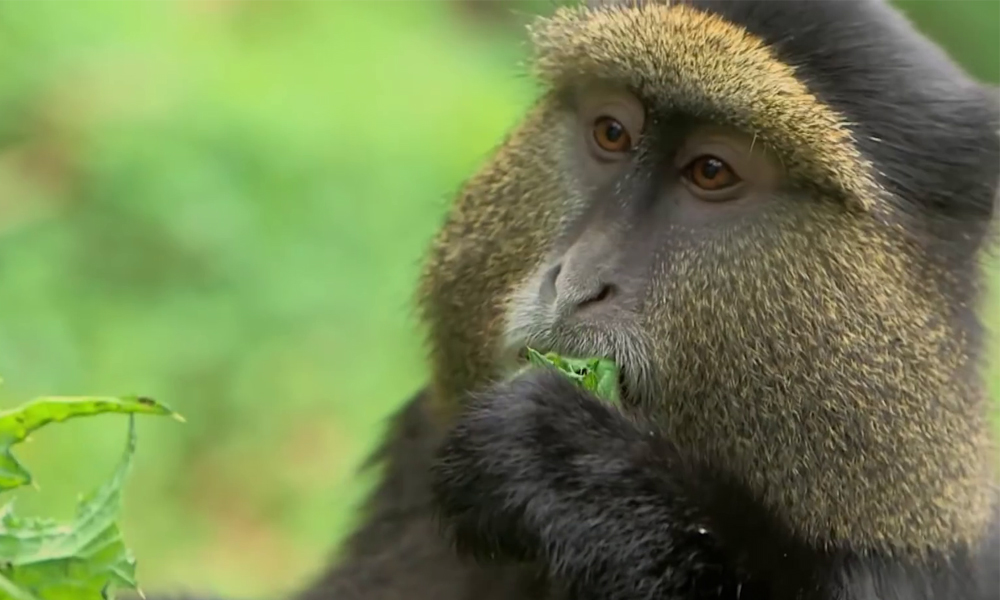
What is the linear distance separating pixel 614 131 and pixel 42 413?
1.43 metres

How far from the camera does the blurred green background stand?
5.99m

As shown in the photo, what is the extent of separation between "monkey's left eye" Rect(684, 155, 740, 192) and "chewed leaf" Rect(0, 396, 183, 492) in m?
1.26

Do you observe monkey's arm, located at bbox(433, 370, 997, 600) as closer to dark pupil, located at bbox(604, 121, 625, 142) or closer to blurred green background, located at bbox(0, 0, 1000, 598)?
dark pupil, located at bbox(604, 121, 625, 142)

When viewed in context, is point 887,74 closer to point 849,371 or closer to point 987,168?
point 987,168

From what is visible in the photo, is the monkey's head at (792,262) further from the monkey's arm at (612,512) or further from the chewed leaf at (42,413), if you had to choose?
the chewed leaf at (42,413)

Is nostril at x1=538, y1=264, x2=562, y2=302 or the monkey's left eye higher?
the monkey's left eye

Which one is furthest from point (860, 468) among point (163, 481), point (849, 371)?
point (163, 481)

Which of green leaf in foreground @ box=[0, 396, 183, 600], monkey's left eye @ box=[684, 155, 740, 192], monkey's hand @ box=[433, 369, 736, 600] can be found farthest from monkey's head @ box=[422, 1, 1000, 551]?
green leaf in foreground @ box=[0, 396, 183, 600]

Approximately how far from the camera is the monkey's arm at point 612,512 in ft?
9.42

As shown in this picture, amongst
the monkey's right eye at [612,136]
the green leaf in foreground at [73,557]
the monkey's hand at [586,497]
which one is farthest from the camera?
the monkey's right eye at [612,136]

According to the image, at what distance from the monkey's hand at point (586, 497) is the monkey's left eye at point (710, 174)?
19.4 inches

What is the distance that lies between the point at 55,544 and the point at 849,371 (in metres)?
1.48

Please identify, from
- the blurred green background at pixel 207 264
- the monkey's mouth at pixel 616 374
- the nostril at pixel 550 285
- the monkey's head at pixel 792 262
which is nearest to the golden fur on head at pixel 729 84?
the monkey's head at pixel 792 262

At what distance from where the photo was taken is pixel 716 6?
3143mm
